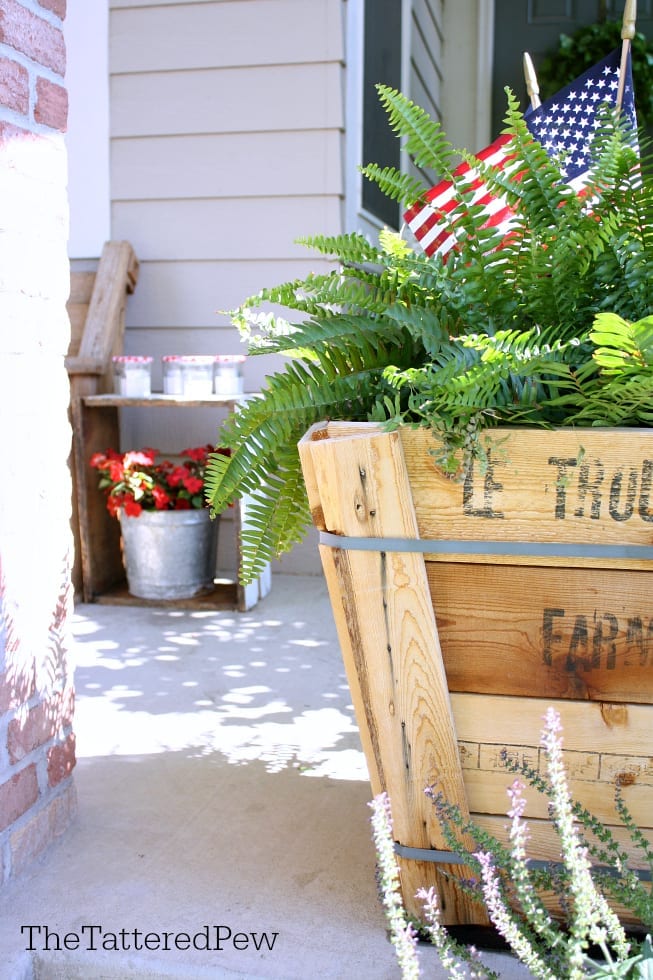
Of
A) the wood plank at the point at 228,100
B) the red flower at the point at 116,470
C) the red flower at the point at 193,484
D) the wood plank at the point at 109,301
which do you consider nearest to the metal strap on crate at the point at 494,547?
the red flower at the point at 193,484

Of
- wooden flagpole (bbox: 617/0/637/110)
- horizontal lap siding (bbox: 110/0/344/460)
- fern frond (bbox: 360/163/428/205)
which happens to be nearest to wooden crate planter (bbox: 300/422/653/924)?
fern frond (bbox: 360/163/428/205)

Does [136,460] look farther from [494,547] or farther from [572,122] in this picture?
[494,547]

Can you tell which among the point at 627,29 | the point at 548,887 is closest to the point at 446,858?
the point at 548,887

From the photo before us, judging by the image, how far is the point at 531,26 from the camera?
17.5ft

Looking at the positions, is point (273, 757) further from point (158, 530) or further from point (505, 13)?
point (505, 13)

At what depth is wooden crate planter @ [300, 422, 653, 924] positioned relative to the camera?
117cm

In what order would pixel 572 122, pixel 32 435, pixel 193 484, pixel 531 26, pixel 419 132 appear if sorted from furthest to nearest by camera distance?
pixel 531 26
pixel 193 484
pixel 572 122
pixel 32 435
pixel 419 132

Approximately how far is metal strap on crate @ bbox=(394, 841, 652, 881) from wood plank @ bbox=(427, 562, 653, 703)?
Answer: 24cm

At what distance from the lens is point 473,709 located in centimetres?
129

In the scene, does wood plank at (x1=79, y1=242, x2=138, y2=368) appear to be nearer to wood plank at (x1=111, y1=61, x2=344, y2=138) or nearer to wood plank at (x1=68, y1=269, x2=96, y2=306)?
wood plank at (x1=68, y1=269, x2=96, y2=306)

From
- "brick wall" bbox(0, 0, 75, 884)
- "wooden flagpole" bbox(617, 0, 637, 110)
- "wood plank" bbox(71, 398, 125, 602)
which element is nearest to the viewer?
"brick wall" bbox(0, 0, 75, 884)

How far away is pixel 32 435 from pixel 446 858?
0.92 m

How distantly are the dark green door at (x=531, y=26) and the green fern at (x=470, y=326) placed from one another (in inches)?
166

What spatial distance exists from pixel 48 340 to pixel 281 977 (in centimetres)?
105
